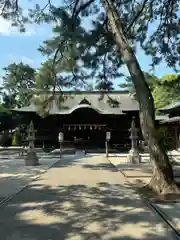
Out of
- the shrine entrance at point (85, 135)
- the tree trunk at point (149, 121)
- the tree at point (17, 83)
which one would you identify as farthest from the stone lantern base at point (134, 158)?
the tree at point (17, 83)

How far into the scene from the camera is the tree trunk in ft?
29.8

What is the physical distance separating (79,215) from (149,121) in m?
4.01

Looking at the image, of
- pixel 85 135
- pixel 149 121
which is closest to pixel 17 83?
pixel 85 135

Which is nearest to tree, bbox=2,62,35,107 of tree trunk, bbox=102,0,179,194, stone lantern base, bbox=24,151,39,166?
stone lantern base, bbox=24,151,39,166

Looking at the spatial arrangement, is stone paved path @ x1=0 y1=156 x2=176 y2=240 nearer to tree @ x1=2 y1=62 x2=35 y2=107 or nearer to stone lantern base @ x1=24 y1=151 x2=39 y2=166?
stone lantern base @ x1=24 y1=151 x2=39 y2=166

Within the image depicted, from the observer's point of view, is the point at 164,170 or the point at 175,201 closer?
the point at 175,201

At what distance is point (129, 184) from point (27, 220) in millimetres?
5191

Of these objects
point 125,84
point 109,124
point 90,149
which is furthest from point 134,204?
point 125,84

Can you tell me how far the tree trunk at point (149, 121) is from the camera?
908 centimetres

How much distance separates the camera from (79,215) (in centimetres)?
657

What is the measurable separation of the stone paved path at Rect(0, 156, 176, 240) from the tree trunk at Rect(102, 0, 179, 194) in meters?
0.91

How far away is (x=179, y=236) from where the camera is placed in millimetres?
5164

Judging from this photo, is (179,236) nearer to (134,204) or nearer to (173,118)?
(134,204)

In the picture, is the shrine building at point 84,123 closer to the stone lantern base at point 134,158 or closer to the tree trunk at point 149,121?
the stone lantern base at point 134,158
